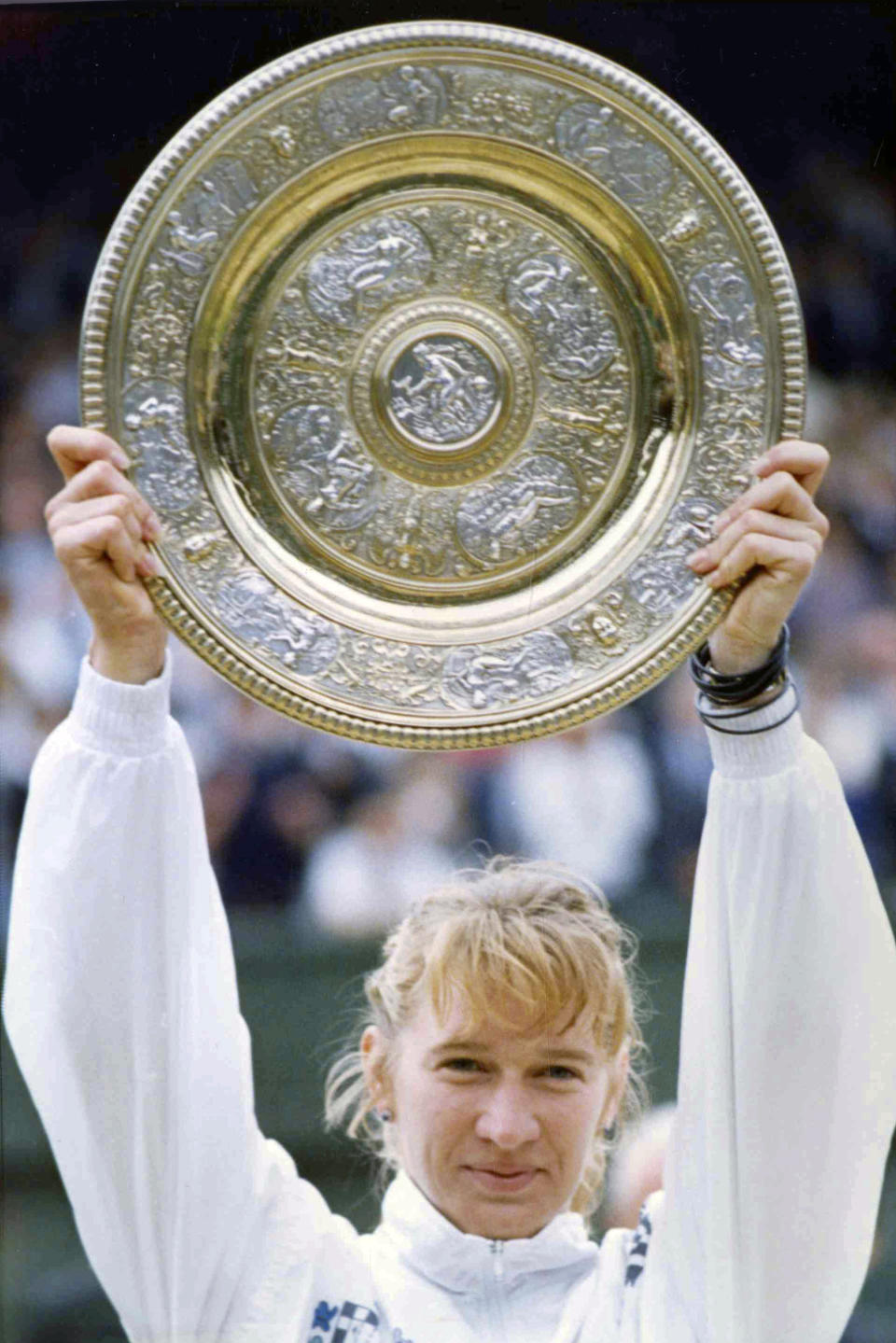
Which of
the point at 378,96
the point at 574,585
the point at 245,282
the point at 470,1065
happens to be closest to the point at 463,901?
the point at 470,1065

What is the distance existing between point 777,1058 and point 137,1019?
73 centimetres

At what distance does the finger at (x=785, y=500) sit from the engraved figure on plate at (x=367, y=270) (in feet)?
1.67

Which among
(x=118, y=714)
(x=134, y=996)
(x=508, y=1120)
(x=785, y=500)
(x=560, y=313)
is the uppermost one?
(x=560, y=313)

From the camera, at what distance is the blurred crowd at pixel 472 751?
14.9 feet

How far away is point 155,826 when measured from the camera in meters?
2.25

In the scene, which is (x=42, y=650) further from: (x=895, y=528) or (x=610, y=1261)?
(x=610, y=1261)

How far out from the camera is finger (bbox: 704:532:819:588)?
7.20 ft

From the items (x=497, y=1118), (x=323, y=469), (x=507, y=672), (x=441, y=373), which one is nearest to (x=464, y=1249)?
(x=497, y=1118)

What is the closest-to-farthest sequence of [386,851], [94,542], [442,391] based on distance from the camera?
[94,542] < [442,391] < [386,851]

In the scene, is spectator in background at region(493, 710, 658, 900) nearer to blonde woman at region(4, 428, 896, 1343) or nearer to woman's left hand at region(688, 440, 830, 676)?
blonde woman at region(4, 428, 896, 1343)

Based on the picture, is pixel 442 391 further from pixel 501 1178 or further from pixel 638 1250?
pixel 638 1250

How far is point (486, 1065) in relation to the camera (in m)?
2.36

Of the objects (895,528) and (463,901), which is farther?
(895,528)

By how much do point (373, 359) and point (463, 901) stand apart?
0.68m
